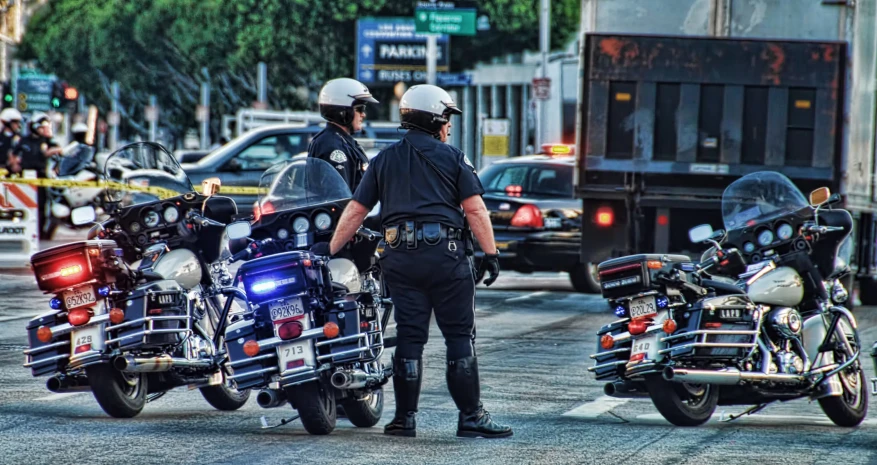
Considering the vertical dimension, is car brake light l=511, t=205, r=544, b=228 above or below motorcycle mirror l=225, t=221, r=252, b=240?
below

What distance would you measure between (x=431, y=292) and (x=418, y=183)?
0.53m

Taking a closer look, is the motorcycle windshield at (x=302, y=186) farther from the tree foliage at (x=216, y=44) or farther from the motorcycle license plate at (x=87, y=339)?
the tree foliage at (x=216, y=44)

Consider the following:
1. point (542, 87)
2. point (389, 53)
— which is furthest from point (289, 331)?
point (389, 53)

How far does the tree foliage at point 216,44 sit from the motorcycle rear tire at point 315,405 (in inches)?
2008

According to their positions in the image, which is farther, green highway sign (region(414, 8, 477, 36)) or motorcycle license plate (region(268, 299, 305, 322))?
green highway sign (region(414, 8, 477, 36))

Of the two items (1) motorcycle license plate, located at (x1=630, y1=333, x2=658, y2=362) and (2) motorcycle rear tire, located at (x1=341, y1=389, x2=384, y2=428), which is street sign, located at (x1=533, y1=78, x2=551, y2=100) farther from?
(2) motorcycle rear tire, located at (x1=341, y1=389, x2=384, y2=428)

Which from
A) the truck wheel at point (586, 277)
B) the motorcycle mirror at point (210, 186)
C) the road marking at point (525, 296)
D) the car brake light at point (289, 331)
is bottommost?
the road marking at point (525, 296)

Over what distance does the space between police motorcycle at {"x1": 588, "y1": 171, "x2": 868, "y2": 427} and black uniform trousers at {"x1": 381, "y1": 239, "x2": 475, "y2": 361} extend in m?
1.19

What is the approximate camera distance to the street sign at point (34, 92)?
41625 mm

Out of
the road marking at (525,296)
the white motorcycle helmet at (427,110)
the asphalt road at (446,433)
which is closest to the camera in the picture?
the asphalt road at (446,433)

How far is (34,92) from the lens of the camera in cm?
4219

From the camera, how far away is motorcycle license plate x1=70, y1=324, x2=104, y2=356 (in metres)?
8.91

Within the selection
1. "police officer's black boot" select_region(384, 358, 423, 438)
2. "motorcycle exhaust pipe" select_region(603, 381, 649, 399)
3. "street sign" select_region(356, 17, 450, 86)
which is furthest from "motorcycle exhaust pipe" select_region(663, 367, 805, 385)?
"street sign" select_region(356, 17, 450, 86)

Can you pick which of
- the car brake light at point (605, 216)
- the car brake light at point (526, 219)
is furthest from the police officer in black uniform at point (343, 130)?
the car brake light at point (526, 219)
